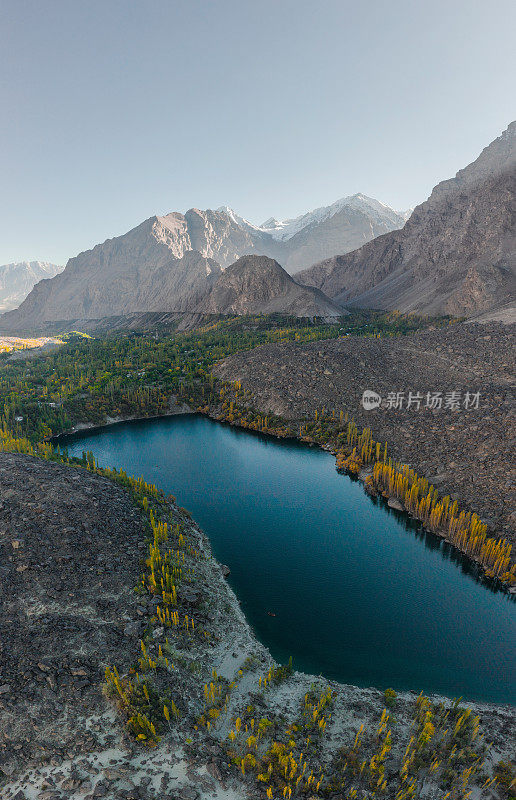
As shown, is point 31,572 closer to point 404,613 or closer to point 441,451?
point 404,613

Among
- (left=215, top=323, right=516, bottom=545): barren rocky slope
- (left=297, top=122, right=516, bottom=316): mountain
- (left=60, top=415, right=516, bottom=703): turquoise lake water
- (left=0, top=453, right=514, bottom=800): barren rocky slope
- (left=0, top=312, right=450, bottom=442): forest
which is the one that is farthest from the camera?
(left=297, top=122, right=516, bottom=316): mountain

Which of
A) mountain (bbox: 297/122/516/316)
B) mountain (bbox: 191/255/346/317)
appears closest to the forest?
mountain (bbox: 191/255/346/317)

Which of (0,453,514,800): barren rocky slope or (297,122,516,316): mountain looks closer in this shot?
(0,453,514,800): barren rocky slope

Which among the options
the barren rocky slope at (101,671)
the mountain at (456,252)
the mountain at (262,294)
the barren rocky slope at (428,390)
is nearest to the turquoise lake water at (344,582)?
the barren rocky slope at (101,671)

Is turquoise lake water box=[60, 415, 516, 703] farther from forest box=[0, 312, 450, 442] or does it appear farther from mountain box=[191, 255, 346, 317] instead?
mountain box=[191, 255, 346, 317]

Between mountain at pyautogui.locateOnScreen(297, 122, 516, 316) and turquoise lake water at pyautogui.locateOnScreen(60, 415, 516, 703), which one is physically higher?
mountain at pyautogui.locateOnScreen(297, 122, 516, 316)

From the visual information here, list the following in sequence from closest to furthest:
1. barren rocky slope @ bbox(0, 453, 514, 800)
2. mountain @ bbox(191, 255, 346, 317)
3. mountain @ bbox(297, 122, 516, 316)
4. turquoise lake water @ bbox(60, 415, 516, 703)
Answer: barren rocky slope @ bbox(0, 453, 514, 800) → turquoise lake water @ bbox(60, 415, 516, 703) → mountain @ bbox(297, 122, 516, 316) → mountain @ bbox(191, 255, 346, 317)

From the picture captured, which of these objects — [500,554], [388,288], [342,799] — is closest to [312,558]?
[500,554]
